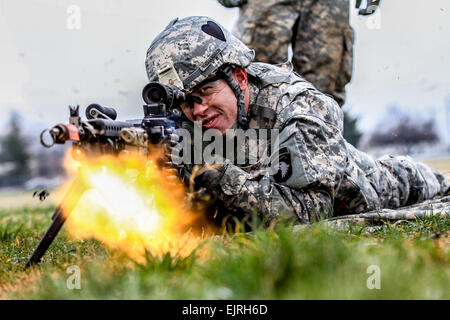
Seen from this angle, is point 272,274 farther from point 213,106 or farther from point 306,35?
Result: point 306,35

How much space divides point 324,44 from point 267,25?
0.79 m

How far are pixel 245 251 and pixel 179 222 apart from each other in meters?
1.24

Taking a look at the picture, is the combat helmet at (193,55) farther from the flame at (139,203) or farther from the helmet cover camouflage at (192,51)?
the flame at (139,203)

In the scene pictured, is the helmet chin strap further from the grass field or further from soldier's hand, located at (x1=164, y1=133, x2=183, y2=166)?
the grass field

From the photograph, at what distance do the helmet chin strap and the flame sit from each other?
84 cm

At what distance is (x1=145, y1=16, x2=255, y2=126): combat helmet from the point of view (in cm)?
373

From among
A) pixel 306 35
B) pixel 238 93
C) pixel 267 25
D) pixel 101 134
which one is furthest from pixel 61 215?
pixel 306 35

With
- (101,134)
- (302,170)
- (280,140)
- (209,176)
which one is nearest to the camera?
(101,134)

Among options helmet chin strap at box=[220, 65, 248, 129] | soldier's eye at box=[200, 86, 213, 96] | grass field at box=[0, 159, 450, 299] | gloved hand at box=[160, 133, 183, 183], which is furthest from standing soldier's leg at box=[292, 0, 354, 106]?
grass field at box=[0, 159, 450, 299]

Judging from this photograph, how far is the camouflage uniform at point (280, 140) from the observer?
3359mm

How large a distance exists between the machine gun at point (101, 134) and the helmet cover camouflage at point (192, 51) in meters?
0.59

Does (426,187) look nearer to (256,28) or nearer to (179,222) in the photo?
(256,28)

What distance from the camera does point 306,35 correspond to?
20.5 ft
